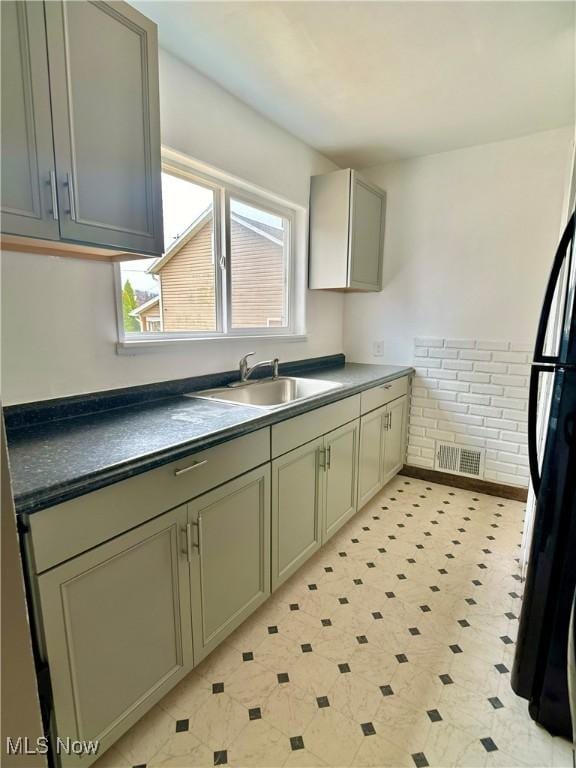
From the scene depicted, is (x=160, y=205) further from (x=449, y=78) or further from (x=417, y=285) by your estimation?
(x=417, y=285)

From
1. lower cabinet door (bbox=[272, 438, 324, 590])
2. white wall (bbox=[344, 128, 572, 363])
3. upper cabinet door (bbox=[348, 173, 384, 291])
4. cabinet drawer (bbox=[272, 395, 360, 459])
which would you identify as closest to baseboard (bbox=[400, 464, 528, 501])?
white wall (bbox=[344, 128, 572, 363])

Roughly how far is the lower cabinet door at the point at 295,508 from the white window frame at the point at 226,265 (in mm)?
827

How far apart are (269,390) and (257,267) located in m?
0.84

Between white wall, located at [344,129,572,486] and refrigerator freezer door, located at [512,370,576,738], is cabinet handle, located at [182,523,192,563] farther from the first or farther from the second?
white wall, located at [344,129,572,486]

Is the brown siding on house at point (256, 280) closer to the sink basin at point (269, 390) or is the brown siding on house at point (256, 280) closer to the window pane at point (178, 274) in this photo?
the window pane at point (178, 274)

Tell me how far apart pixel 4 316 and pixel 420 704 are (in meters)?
1.95

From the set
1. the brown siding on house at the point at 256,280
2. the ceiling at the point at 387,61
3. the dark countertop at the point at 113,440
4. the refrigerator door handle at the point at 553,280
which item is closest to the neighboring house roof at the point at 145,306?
the dark countertop at the point at 113,440

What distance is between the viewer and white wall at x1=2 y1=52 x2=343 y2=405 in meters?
1.39

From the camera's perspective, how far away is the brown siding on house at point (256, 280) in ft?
8.01

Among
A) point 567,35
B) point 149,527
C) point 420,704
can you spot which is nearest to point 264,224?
point 567,35

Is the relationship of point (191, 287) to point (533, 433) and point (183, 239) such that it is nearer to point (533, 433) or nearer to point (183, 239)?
point (183, 239)

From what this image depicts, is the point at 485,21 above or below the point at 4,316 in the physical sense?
above

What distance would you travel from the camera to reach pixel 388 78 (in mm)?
1959

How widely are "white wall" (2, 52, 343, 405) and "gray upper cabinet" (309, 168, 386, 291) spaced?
16 centimetres
